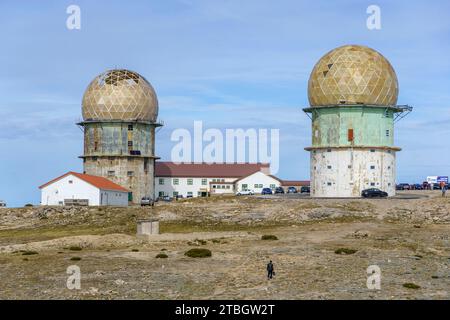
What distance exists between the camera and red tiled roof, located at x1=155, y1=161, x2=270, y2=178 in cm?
10738

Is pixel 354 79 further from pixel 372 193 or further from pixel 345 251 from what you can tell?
pixel 345 251

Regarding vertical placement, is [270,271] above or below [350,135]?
below

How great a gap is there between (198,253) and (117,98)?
144 ft

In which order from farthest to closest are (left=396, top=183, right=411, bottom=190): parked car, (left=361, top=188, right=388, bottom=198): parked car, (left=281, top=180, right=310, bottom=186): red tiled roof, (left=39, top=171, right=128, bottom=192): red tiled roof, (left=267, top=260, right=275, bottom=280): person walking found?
(left=281, top=180, right=310, bottom=186): red tiled roof < (left=396, top=183, right=411, bottom=190): parked car < (left=39, top=171, right=128, bottom=192): red tiled roof < (left=361, top=188, right=388, bottom=198): parked car < (left=267, top=260, right=275, bottom=280): person walking

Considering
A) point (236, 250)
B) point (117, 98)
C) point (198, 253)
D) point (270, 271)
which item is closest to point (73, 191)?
point (117, 98)

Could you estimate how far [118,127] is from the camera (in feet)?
276

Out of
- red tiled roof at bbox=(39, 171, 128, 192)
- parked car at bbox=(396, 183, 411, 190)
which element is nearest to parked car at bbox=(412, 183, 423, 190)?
parked car at bbox=(396, 183, 411, 190)

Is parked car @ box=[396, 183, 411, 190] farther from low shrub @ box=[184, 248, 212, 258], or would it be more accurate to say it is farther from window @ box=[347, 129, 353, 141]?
low shrub @ box=[184, 248, 212, 258]

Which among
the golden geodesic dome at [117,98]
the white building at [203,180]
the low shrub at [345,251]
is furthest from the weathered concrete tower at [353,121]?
the white building at [203,180]

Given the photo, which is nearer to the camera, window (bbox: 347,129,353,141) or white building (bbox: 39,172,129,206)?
window (bbox: 347,129,353,141)

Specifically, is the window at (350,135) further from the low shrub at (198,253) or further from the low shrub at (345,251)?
the low shrub at (198,253)

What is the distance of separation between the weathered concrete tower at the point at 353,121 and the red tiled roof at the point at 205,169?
36291 millimetres

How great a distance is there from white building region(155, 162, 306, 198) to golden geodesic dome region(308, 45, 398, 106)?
111 feet
